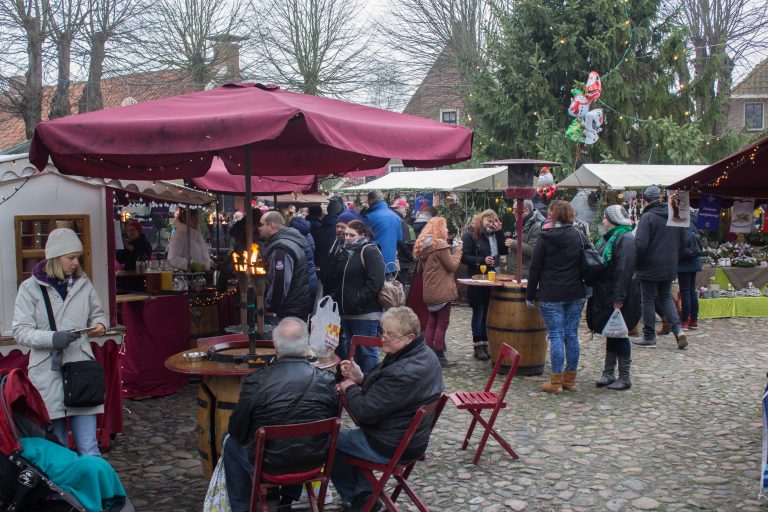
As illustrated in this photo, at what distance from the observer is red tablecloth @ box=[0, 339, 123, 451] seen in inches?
230

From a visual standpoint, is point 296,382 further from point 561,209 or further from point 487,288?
point 487,288

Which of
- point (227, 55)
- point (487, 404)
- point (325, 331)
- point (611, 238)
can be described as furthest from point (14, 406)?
point (227, 55)

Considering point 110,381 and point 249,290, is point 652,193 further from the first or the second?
point 110,381

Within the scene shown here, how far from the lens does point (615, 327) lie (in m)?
7.34

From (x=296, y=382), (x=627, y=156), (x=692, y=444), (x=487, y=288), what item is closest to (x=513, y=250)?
(x=487, y=288)

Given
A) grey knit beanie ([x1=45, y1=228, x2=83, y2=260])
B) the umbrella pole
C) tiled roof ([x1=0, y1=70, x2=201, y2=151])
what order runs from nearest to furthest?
grey knit beanie ([x1=45, y1=228, x2=83, y2=260])
the umbrella pole
tiled roof ([x1=0, y1=70, x2=201, y2=151])

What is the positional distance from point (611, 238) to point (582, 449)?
2.48 meters

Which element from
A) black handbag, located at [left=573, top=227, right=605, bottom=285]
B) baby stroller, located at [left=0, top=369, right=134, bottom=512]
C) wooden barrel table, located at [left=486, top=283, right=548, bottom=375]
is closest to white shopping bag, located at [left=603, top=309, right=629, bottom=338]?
black handbag, located at [left=573, top=227, right=605, bottom=285]

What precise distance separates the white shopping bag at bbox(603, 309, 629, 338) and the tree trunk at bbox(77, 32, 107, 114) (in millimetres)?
13576

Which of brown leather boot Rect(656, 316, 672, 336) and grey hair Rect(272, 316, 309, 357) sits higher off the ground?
grey hair Rect(272, 316, 309, 357)

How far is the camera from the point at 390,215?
888cm

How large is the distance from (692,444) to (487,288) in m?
3.26

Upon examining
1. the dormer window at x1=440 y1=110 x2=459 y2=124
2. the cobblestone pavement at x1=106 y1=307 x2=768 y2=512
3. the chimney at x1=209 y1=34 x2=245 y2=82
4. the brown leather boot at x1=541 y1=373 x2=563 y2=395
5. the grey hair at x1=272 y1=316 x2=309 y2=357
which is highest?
the chimney at x1=209 y1=34 x2=245 y2=82

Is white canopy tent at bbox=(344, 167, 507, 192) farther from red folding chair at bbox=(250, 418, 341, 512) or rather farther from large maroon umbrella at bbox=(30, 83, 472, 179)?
red folding chair at bbox=(250, 418, 341, 512)
